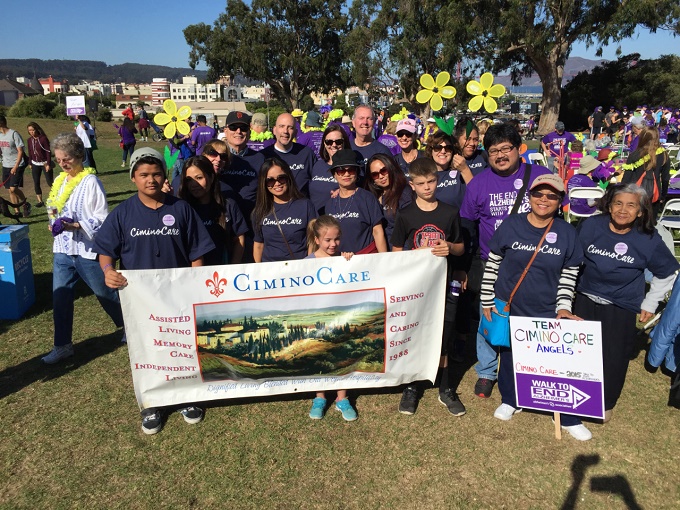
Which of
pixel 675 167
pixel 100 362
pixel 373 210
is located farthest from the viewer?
pixel 675 167

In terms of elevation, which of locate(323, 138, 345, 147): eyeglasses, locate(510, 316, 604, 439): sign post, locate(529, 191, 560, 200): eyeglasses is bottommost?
locate(510, 316, 604, 439): sign post

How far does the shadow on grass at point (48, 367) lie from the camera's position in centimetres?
428

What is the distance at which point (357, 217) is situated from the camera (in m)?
3.88

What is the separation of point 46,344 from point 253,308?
280 cm

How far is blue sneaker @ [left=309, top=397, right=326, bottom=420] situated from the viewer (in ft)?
12.4

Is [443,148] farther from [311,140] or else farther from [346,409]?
[311,140]

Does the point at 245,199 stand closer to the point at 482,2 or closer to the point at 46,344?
the point at 46,344

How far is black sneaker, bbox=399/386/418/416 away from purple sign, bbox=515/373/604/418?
770 mm

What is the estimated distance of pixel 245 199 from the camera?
4867 millimetres

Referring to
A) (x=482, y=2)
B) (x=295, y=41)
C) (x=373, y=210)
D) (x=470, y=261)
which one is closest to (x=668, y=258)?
(x=470, y=261)

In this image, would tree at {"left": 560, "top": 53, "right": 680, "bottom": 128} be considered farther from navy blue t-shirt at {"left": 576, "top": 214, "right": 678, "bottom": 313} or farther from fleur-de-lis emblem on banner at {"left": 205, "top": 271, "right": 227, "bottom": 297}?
fleur-de-lis emblem on banner at {"left": 205, "top": 271, "right": 227, "bottom": 297}

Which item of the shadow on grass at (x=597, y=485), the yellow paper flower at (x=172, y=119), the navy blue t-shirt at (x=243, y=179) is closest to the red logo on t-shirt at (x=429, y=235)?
the shadow on grass at (x=597, y=485)

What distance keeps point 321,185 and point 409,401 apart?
2062 mm

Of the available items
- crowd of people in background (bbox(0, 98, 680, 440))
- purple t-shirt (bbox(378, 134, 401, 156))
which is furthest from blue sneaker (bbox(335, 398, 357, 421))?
purple t-shirt (bbox(378, 134, 401, 156))
